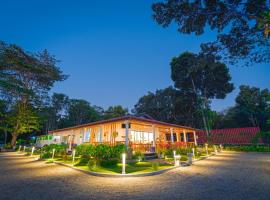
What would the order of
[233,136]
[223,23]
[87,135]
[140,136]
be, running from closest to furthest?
[223,23] → [140,136] → [87,135] → [233,136]

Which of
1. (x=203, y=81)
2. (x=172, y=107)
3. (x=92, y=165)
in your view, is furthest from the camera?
(x=172, y=107)

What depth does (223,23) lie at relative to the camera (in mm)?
9625

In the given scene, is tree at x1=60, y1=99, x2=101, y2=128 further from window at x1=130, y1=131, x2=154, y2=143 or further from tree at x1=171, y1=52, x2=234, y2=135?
window at x1=130, y1=131, x2=154, y2=143

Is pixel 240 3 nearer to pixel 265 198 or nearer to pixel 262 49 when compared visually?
pixel 262 49

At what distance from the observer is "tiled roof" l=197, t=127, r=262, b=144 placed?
89.2 ft

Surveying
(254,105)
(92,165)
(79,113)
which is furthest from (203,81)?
(79,113)

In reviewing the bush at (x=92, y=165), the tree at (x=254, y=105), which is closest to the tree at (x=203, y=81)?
the tree at (x=254, y=105)

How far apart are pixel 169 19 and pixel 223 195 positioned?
10.1 metres

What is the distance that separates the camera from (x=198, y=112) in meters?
32.9

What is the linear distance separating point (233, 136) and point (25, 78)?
43742mm

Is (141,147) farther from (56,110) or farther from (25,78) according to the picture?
(56,110)

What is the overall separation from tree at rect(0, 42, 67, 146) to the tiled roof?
117 feet

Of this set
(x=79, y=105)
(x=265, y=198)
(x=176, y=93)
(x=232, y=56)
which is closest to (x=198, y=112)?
(x=176, y=93)

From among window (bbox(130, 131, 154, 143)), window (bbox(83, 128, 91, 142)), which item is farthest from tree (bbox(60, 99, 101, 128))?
window (bbox(130, 131, 154, 143))
